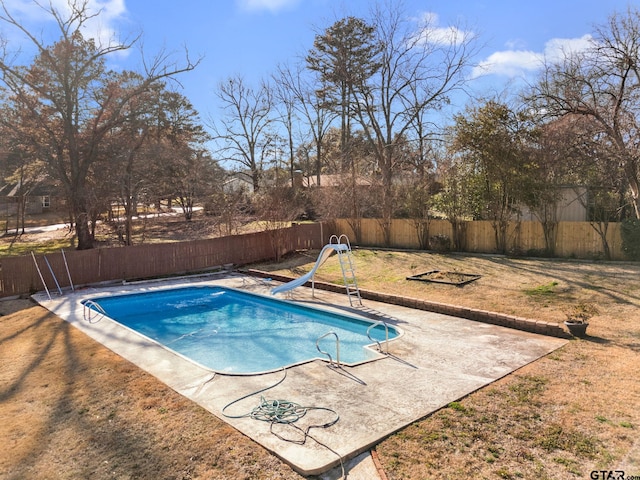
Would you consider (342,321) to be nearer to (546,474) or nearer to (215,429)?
(215,429)

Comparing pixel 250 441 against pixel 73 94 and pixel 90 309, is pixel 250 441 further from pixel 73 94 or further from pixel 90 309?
pixel 73 94

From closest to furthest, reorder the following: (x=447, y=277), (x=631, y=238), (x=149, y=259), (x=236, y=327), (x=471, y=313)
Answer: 1. (x=471, y=313)
2. (x=236, y=327)
3. (x=447, y=277)
4. (x=631, y=238)
5. (x=149, y=259)

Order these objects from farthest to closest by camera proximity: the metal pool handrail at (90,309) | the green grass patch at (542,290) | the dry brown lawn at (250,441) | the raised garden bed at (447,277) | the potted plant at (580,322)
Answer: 1. the raised garden bed at (447,277)
2. the green grass patch at (542,290)
3. the metal pool handrail at (90,309)
4. the potted plant at (580,322)
5. the dry brown lawn at (250,441)

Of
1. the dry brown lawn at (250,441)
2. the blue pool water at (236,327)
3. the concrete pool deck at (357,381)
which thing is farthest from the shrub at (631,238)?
the blue pool water at (236,327)

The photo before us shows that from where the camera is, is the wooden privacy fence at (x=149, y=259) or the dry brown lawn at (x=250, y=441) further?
the wooden privacy fence at (x=149, y=259)

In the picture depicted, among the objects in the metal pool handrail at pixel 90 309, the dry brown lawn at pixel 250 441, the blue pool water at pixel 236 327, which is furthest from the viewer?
the metal pool handrail at pixel 90 309

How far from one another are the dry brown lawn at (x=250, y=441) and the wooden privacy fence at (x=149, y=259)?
5.01 m

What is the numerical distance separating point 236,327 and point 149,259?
5.67 m

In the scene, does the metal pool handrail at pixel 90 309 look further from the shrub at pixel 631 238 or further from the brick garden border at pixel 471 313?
the shrub at pixel 631 238

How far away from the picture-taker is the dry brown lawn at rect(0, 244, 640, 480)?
3.37 m

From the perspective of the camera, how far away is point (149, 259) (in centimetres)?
1380

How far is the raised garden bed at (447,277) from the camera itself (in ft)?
36.1

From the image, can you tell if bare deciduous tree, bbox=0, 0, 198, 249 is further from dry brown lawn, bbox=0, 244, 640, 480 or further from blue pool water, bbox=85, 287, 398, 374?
dry brown lawn, bbox=0, 244, 640, 480

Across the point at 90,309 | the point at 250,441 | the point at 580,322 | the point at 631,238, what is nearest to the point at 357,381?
the point at 250,441
